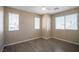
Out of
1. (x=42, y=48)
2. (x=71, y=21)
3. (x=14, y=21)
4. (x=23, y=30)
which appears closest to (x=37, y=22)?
(x=23, y=30)

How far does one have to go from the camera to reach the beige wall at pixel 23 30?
2801 millimetres

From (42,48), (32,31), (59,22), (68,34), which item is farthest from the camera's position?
(59,22)

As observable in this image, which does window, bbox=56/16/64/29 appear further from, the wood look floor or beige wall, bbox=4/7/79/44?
the wood look floor

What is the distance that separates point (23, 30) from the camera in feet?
11.6

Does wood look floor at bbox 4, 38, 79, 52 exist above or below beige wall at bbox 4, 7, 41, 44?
below

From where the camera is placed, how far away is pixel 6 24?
273cm

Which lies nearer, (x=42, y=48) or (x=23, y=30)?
(x=42, y=48)

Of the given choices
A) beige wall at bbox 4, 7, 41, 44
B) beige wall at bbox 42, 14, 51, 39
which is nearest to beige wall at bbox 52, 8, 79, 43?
beige wall at bbox 42, 14, 51, 39

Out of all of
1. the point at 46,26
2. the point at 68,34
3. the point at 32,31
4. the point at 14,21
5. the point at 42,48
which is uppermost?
the point at 14,21

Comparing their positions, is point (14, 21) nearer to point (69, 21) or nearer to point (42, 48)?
point (42, 48)

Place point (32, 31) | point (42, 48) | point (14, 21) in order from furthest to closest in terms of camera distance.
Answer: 1. point (32, 31)
2. point (14, 21)
3. point (42, 48)

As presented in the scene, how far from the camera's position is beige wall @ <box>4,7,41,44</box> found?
2801mm

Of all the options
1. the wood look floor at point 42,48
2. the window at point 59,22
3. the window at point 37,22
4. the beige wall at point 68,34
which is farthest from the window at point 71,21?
the window at point 37,22
